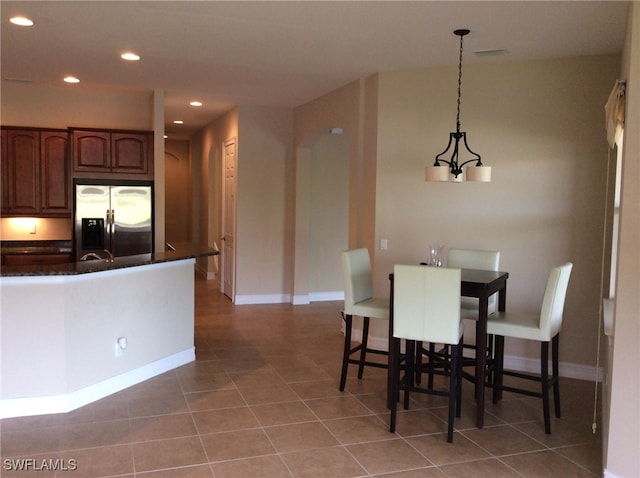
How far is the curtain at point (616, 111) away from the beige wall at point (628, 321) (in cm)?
28

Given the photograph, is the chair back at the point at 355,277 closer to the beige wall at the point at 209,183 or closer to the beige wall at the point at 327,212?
the beige wall at the point at 327,212

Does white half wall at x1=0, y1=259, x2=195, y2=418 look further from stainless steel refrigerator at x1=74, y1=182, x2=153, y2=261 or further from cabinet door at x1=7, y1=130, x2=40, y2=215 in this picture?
cabinet door at x1=7, y1=130, x2=40, y2=215

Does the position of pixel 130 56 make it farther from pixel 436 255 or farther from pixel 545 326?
pixel 545 326

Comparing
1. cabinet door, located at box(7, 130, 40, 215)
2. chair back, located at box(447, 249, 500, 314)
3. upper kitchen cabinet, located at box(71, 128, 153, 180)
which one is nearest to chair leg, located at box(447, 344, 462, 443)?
chair back, located at box(447, 249, 500, 314)

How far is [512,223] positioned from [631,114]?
7.23 feet

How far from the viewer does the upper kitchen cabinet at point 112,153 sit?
6.36 metres

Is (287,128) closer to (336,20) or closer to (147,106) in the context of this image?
(147,106)

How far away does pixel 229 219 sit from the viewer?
827cm

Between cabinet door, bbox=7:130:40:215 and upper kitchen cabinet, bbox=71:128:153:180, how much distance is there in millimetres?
436

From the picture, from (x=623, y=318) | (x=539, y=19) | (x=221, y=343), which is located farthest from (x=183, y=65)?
(x=623, y=318)

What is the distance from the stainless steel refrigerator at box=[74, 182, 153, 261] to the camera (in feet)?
20.7

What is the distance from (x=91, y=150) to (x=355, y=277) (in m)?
3.74

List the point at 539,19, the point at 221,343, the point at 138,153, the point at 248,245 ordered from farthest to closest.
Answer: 1. the point at 248,245
2. the point at 138,153
3. the point at 221,343
4. the point at 539,19

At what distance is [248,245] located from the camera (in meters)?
7.73
